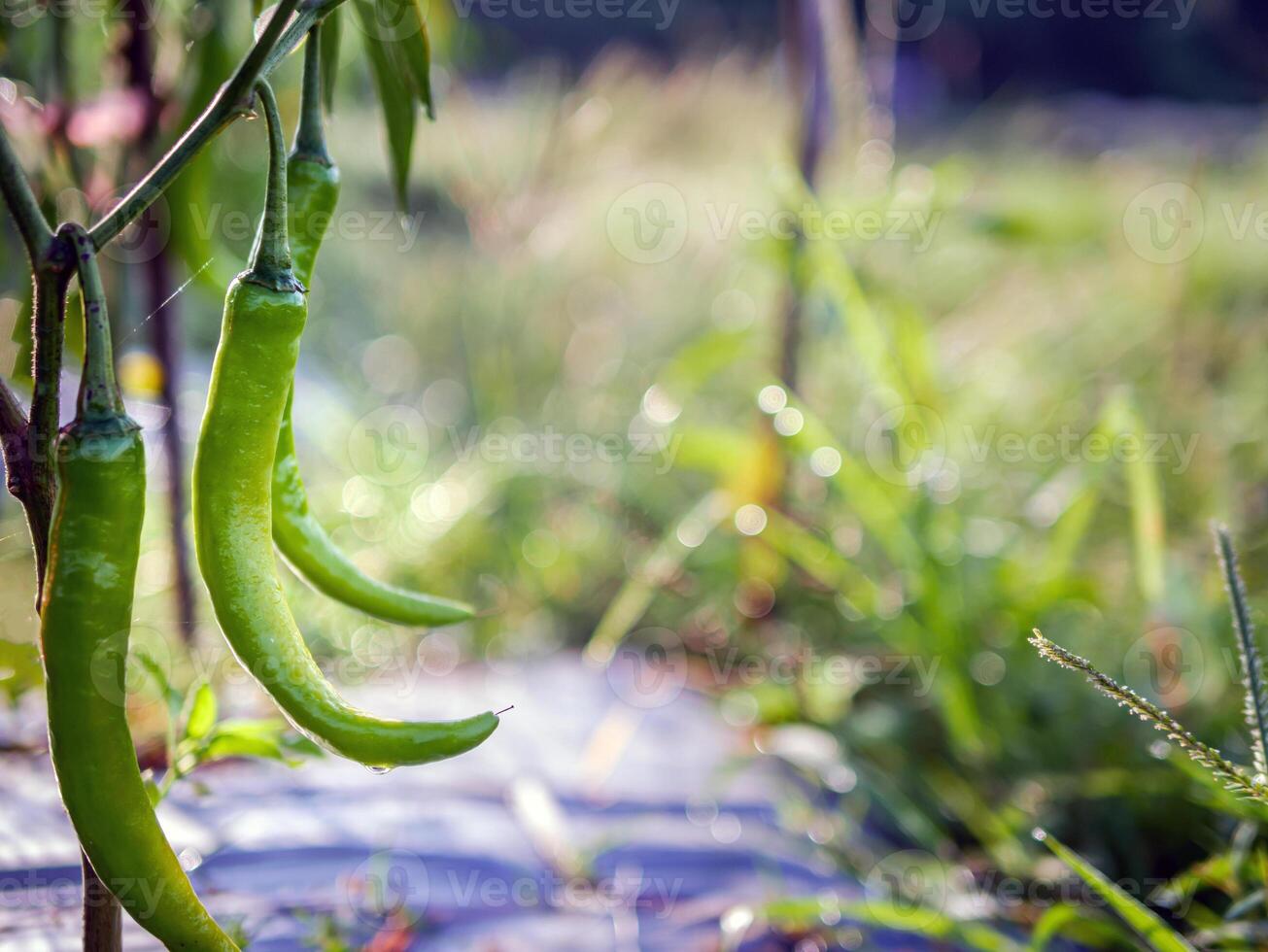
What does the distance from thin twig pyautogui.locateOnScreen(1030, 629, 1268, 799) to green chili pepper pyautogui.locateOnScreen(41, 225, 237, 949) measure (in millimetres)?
Answer: 429

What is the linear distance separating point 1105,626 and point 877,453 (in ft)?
1.63

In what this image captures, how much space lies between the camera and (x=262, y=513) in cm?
48

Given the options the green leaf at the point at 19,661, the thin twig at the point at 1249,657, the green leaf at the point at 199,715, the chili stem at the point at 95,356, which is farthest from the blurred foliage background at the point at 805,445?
the thin twig at the point at 1249,657

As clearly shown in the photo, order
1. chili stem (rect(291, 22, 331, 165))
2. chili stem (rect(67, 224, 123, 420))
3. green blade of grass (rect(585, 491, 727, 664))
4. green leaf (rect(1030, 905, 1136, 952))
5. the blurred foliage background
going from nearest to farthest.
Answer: chili stem (rect(67, 224, 123, 420))
chili stem (rect(291, 22, 331, 165))
green leaf (rect(1030, 905, 1136, 952))
the blurred foliage background
green blade of grass (rect(585, 491, 727, 664))

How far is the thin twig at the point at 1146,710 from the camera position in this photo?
53 cm

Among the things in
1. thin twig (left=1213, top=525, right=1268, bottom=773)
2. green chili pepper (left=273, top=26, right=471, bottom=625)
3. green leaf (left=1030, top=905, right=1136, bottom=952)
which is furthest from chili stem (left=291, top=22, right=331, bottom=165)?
green leaf (left=1030, top=905, right=1136, bottom=952)

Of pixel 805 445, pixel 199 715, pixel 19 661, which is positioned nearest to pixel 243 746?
pixel 199 715

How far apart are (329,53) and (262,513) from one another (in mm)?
397

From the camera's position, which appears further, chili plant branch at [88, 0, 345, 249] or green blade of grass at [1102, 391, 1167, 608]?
green blade of grass at [1102, 391, 1167, 608]

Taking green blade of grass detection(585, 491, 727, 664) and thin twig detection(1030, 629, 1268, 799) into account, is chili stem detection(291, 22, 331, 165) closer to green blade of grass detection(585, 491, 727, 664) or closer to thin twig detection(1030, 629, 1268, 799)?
thin twig detection(1030, 629, 1268, 799)

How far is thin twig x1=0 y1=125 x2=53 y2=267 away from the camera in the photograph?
438 millimetres

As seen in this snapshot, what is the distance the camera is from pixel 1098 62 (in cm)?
1223

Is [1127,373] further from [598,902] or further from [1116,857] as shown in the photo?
[598,902]

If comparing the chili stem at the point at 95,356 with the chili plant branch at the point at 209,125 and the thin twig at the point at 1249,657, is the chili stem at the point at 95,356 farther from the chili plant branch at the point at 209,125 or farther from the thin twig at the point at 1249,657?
the thin twig at the point at 1249,657
